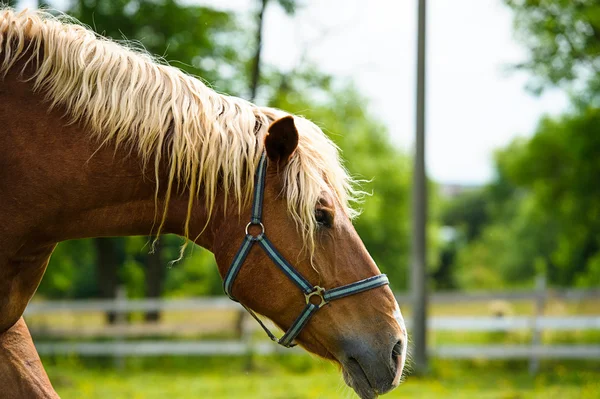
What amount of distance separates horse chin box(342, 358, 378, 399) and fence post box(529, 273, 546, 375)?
8.81 meters

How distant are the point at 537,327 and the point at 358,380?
9225 millimetres

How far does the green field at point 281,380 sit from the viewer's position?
8383 millimetres

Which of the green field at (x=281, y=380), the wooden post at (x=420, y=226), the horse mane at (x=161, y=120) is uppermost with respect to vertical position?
the horse mane at (x=161, y=120)

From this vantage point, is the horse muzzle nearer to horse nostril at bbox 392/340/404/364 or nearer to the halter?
horse nostril at bbox 392/340/404/364

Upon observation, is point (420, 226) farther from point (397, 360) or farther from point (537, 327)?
point (397, 360)

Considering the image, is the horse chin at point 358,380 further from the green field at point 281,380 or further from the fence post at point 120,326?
the fence post at point 120,326

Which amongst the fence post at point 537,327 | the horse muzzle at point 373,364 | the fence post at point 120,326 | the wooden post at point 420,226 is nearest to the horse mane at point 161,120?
the horse muzzle at point 373,364

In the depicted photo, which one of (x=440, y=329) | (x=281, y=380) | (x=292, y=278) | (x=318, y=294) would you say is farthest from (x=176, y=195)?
(x=440, y=329)

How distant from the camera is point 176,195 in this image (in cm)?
258

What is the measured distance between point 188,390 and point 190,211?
7.07 metres

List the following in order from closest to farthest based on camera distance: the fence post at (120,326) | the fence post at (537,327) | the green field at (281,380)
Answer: the green field at (281,380) → the fence post at (537,327) → the fence post at (120,326)

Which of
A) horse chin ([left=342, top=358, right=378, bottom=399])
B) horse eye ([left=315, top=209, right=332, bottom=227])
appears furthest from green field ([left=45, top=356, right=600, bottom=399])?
horse eye ([left=315, top=209, right=332, bottom=227])

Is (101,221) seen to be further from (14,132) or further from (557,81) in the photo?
(557,81)

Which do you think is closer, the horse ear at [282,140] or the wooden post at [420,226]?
the horse ear at [282,140]
